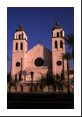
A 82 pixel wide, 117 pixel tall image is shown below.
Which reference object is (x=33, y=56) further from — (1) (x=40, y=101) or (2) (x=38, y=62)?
(1) (x=40, y=101)

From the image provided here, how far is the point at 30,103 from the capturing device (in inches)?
199

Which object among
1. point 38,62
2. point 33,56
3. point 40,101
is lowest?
point 40,101

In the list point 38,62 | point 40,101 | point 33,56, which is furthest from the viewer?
point 33,56

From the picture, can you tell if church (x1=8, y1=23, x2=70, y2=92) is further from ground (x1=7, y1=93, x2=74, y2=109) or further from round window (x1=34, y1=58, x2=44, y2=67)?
ground (x1=7, y1=93, x2=74, y2=109)

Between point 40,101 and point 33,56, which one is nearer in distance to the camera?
point 40,101

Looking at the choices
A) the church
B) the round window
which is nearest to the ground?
the church

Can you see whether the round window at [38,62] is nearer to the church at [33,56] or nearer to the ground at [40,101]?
the church at [33,56]

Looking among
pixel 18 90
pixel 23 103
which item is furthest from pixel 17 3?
pixel 18 90

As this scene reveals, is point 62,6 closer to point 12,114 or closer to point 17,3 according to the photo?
point 17,3

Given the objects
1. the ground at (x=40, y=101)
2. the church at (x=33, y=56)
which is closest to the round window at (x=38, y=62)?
the church at (x=33, y=56)

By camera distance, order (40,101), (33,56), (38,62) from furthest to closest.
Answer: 1. (33,56)
2. (38,62)
3. (40,101)

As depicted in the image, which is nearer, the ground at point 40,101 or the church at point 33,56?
the ground at point 40,101

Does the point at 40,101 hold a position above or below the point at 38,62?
below

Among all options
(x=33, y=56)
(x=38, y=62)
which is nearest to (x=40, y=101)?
(x=38, y=62)
